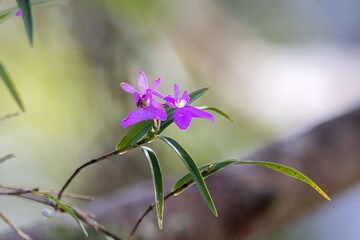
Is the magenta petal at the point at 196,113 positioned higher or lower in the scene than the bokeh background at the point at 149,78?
lower

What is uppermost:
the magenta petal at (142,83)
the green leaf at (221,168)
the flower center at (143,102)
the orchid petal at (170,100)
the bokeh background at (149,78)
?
the bokeh background at (149,78)

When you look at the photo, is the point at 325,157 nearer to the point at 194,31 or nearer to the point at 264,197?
the point at 264,197

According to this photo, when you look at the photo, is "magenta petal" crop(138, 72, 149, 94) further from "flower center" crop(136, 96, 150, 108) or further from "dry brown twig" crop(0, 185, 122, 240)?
"dry brown twig" crop(0, 185, 122, 240)

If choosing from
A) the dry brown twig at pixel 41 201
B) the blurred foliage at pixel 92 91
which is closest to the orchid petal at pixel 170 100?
the dry brown twig at pixel 41 201

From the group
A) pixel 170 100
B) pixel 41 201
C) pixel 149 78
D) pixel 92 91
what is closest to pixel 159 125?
pixel 170 100

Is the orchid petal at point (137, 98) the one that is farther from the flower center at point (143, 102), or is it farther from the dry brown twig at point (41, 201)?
the dry brown twig at point (41, 201)

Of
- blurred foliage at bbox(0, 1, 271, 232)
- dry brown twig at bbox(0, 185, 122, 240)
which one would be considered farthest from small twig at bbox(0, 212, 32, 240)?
blurred foliage at bbox(0, 1, 271, 232)
